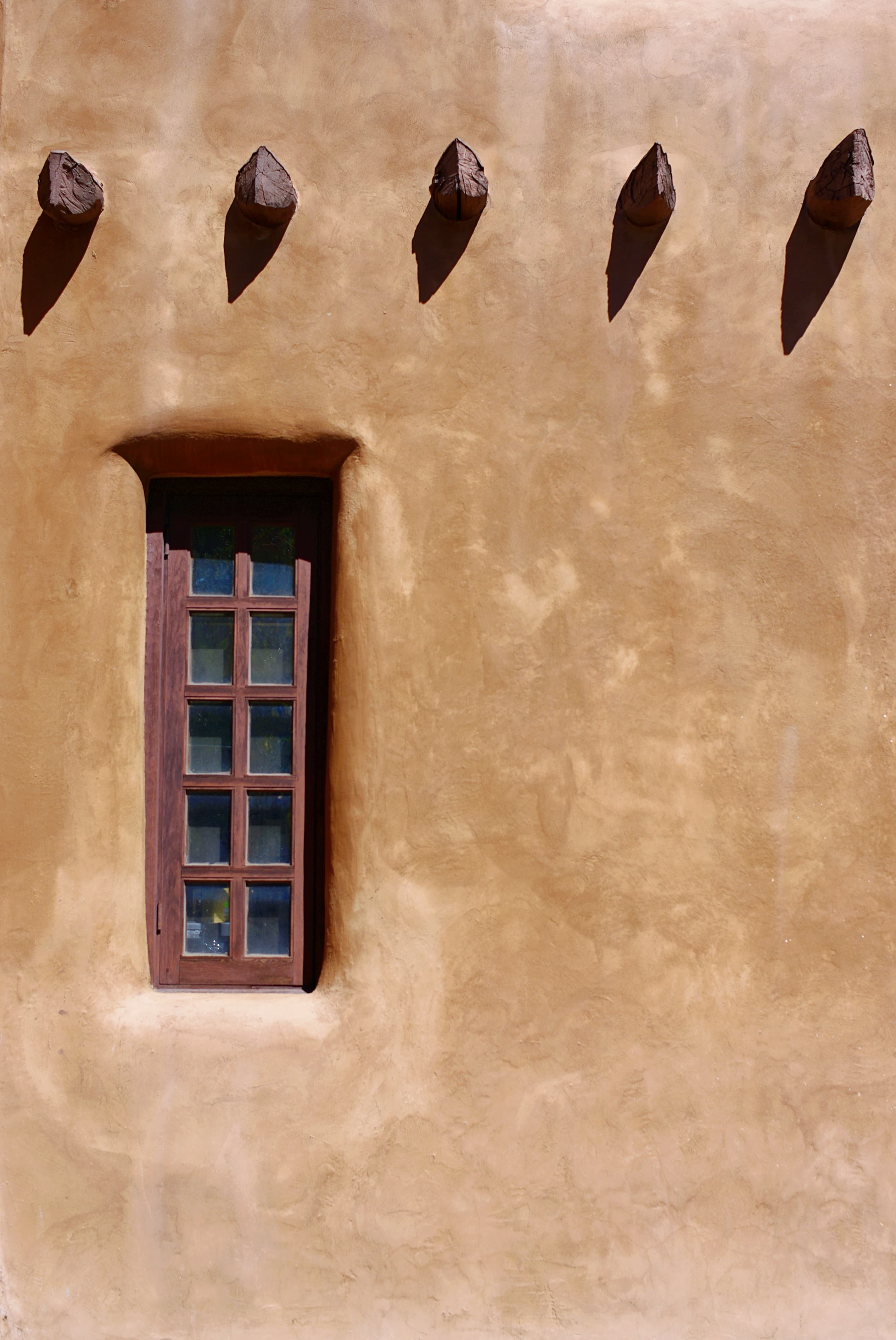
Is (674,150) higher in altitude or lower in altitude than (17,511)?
higher

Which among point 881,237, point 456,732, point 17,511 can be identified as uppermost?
point 881,237

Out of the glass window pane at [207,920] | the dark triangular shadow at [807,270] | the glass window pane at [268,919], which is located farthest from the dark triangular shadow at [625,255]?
the glass window pane at [207,920]

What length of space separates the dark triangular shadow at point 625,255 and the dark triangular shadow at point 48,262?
173cm

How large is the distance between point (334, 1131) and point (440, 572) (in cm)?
178

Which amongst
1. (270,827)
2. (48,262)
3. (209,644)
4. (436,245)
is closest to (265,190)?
(436,245)

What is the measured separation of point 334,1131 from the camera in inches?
111

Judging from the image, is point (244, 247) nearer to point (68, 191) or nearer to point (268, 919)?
point (68, 191)

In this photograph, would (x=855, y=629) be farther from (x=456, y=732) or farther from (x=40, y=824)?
(x=40, y=824)

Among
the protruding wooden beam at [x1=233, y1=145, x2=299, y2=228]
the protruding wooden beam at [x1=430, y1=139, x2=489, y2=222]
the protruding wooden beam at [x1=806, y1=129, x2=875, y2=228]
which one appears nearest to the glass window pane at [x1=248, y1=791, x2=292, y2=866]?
the protruding wooden beam at [x1=233, y1=145, x2=299, y2=228]

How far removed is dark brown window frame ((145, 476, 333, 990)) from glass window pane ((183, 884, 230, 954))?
0.03 m

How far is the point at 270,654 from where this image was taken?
3145 millimetres

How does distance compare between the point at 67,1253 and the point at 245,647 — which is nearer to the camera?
the point at 67,1253

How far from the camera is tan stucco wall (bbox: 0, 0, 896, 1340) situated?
2.81 m

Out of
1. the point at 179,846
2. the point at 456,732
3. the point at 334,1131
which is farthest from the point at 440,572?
the point at 334,1131
